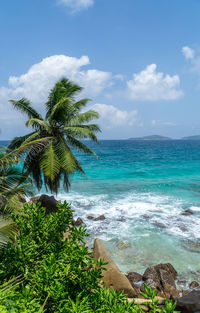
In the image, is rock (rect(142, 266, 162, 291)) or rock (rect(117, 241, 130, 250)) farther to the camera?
rock (rect(117, 241, 130, 250))

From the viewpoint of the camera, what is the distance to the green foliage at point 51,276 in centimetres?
312

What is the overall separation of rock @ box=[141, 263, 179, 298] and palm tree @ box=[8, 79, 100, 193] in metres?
6.20

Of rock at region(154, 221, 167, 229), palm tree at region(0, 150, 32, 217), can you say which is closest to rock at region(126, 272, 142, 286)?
palm tree at region(0, 150, 32, 217)

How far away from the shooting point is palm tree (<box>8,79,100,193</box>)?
11.3 meters

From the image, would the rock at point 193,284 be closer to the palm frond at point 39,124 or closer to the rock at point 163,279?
the rock at point 163,279

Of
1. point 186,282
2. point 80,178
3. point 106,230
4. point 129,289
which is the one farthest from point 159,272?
point 80,178

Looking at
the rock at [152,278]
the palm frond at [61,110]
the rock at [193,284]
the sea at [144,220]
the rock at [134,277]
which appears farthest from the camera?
the palm frond at [61,110]

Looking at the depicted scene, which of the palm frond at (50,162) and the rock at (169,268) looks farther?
the palm frond at (50,162)

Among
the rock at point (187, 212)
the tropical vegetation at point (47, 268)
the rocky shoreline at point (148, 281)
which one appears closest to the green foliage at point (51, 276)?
the tropical vegetation at point (47, 268)

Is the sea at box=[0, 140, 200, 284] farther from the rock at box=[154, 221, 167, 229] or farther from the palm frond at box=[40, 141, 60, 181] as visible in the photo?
the palm frond at box=[40, 141, 60, 181]

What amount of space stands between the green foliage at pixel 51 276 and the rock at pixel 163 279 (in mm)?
4941

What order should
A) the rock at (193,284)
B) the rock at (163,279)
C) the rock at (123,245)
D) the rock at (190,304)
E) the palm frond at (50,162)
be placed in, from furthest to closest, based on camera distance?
the rock at (123,245), the palm frond at (50,162), the rock at (193,284), the rock at (163,279), the rock at (190,304)

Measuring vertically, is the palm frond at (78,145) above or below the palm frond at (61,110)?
below

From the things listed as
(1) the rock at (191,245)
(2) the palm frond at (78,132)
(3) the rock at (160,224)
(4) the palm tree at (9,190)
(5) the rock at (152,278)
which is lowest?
(1) the rock at (191,245)
